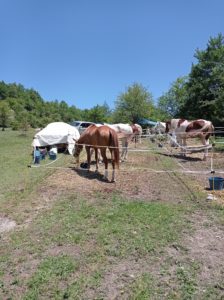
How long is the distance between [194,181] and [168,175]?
1128mm

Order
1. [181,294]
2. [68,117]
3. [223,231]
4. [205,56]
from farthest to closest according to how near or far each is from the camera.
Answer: [68,117] → [205,56] → [223,231] → [181,294]

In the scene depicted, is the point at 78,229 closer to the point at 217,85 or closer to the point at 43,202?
the point at 43,202

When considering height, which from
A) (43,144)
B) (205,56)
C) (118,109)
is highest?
(205,56)

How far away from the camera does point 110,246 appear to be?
4.46 meters

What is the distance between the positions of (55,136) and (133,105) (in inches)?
1533

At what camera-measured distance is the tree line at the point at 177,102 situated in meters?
32.8

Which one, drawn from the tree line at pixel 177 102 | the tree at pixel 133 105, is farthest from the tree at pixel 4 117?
the tree at pixel 133 105

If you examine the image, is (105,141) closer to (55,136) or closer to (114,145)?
(114,145)

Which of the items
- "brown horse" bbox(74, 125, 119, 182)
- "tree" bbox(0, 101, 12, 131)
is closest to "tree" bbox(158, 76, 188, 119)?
"tree" bbox(0, 101, 12, 131)

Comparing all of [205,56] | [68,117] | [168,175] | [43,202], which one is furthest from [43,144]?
[68,117]

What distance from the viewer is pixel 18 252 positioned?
4.34 meters

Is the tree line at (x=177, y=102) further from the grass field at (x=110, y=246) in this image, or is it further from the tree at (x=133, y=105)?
the grass field at (x=110, y=246)

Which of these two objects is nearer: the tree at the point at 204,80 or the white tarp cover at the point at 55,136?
the white tarp cover at the point at 55,136

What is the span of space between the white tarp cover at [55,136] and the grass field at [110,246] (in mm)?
9268
